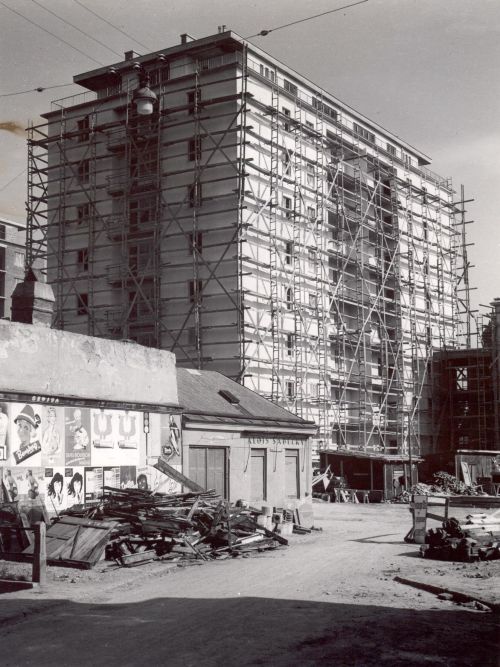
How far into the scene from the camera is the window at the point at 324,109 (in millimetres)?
50934

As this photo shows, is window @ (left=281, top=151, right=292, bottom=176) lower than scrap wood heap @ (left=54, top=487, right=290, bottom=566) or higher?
higher

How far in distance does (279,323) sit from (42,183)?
18.3 meters

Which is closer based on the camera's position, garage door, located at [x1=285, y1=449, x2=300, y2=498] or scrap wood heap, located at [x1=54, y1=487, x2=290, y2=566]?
scrap wood heap, located at [x1=54, y1=487, x2=290, y2=566]

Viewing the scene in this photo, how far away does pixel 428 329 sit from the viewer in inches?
2271

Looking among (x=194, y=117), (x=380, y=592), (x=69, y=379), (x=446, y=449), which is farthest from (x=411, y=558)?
(x=446, y=449)

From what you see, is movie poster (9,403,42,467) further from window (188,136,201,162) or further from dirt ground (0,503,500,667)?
window (188,136,201,162)

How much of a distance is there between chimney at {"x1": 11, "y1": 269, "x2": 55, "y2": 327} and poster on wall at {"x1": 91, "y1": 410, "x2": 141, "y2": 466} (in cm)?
286

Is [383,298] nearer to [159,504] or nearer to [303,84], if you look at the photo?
[303,84]

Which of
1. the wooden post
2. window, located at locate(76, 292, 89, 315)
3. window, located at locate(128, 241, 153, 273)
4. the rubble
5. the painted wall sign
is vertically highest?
window, located at locate(128, 241, 153, 273)

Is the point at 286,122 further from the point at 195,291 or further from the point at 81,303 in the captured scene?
the point at 81,303

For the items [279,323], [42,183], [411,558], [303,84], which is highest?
[303,84]

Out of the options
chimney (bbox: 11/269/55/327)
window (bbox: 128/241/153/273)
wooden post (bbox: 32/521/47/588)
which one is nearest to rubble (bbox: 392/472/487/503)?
window (bbox: 128/241/153/273)

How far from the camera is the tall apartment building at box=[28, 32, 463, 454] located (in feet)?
141

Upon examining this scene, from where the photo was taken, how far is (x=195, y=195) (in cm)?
4400
